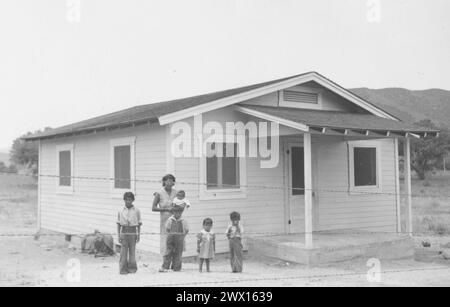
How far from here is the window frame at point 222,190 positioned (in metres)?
11.1

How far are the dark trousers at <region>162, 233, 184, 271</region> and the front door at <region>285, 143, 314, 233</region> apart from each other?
144 inches

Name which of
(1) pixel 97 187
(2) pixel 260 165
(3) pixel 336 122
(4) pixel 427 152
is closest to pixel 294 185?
(2) pixel 260 165

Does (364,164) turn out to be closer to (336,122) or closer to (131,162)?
(336,122)

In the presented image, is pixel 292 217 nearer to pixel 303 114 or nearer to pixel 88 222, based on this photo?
pixel 303 114

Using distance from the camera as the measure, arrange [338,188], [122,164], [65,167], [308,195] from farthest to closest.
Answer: [65,167] → [338,188] → [122,164] → [308,195]

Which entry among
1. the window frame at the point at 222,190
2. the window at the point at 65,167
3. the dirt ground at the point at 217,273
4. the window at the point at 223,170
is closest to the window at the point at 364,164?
the dirt ground at the point at 217,273

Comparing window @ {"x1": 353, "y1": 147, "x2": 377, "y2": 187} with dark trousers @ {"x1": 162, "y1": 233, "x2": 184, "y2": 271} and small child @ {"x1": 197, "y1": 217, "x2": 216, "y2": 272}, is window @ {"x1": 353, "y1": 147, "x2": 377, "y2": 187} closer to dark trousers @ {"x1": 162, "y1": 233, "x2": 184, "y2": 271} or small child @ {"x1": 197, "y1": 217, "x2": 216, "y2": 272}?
small child @ {"x1": 197, "y1": 217, "x2": 216, "y2": 272}

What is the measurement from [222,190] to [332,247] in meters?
2.66

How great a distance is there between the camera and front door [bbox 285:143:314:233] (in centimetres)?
1245

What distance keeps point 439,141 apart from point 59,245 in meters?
49.6

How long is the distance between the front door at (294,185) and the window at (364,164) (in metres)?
1.64

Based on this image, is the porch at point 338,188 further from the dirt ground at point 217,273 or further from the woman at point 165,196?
the woman at point 165,196

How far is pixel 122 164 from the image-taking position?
12477 millimetres

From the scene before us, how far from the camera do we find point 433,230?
55.2ft
